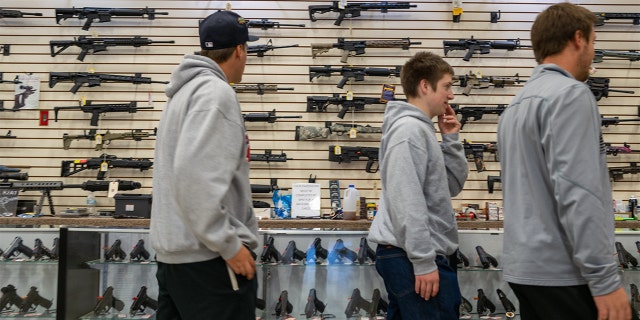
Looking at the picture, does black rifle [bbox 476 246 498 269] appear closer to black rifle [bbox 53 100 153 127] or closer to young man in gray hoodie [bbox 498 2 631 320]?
young man in gray hoodie [bbox 498 2 631 320]

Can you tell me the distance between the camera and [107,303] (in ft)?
11.2

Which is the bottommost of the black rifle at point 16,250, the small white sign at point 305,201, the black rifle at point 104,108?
the black rifle at point 16,250

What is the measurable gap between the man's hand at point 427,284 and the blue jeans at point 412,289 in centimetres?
4

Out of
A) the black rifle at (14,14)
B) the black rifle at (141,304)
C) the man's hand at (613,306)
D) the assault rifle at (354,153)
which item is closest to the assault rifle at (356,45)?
the assault rifle at (354,153)

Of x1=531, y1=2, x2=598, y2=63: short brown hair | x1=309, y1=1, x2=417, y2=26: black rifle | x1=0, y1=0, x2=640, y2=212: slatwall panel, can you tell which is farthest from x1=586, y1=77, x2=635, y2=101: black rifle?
x1=531, y1=2, x2=598, y2=63: short brown hair

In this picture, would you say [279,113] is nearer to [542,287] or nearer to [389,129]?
[389,129]

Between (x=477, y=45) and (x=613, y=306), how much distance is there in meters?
4.88

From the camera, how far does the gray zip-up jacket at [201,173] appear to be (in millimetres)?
1756

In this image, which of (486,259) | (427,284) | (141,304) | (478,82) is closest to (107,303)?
(141,304)

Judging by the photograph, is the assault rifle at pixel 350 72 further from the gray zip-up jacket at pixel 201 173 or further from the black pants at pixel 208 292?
the black pants at pixel 208 292

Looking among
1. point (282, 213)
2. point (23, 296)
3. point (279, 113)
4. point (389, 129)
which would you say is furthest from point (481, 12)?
point (23, 296)

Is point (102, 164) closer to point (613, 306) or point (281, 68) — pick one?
point (281, 68)

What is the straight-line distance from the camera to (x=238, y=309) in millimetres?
1860

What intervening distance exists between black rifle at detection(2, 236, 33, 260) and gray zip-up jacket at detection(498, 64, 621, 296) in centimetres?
304
